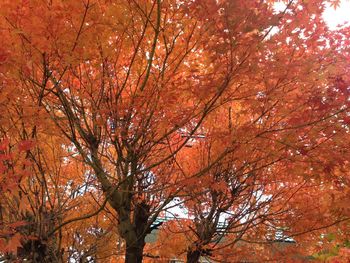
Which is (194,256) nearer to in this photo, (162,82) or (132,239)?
(132,239)

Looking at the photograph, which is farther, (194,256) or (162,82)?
(194,256)

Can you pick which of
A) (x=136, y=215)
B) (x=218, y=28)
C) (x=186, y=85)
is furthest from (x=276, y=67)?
(x=136, y=215)

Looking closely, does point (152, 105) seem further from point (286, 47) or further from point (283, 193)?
point (283, 193)

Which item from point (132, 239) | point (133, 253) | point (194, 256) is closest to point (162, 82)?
point (132, 239)

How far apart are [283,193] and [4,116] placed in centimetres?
451

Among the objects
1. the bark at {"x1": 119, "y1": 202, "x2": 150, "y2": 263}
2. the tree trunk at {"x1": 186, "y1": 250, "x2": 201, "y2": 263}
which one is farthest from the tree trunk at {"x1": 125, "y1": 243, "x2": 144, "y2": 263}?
the tree trunk at {"x1": 186, "y1": 250, "x2": 201, "y2": 263}

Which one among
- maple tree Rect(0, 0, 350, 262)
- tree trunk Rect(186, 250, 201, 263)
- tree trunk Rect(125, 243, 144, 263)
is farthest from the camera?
tree trunk Rect(186, 250, 201, 263)

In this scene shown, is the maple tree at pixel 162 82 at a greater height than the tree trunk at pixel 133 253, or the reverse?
the maple tree at pixel 162 82

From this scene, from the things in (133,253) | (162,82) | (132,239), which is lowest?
(133,253)

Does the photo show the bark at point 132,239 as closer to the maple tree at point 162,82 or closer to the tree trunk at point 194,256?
the maple tree at point 162,82

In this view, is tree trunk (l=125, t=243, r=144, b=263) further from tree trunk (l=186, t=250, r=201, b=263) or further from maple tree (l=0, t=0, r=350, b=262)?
tree trunk (l=186, t=250, r=201, b=263)

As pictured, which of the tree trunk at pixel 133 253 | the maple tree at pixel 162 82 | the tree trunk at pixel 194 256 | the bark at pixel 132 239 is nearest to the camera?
the maple tree at pixel 162 82

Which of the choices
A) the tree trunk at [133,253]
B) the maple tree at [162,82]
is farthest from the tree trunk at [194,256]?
the tree trunk at [133,253]

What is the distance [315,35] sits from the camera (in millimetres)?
4207
